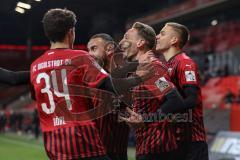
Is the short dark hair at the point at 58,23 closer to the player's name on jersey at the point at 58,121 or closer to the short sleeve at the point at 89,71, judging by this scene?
the short sleeve at the point at 89,71

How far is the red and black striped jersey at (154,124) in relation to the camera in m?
3.77

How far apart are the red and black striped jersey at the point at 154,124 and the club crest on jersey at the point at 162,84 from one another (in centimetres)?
5

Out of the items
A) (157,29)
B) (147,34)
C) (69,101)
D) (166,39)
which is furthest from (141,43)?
(157,29)

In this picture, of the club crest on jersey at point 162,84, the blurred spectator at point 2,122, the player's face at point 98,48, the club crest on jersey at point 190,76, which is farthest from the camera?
the blurred spectator at point 2,122

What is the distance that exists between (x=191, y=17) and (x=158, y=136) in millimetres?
20931

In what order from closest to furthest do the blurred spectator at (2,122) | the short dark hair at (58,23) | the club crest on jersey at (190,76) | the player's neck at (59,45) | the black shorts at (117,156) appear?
the short dark hair at (58,23) < the player's neck at (59,45) < the club crest on jersey at (190,76) < the black shorts at (117,156) < the blurred spectator at (2,122)

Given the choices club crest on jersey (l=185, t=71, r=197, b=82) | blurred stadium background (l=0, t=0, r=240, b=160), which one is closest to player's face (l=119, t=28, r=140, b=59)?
club crest on jersey (l=185, t=71, r=197, b=82)

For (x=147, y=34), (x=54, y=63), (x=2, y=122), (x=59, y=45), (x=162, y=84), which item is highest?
(x=147, y=34)

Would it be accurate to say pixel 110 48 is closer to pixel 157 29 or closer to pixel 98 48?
pixel 98 48

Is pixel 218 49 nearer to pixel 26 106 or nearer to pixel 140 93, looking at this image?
pixel 26 106

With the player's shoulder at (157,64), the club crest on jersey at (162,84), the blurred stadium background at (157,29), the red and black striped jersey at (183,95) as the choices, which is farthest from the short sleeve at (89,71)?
the blurred stadium background at (157,29)

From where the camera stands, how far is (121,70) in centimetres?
439

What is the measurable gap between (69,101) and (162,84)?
2.90 ft

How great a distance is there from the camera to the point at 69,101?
3021 millimetres
